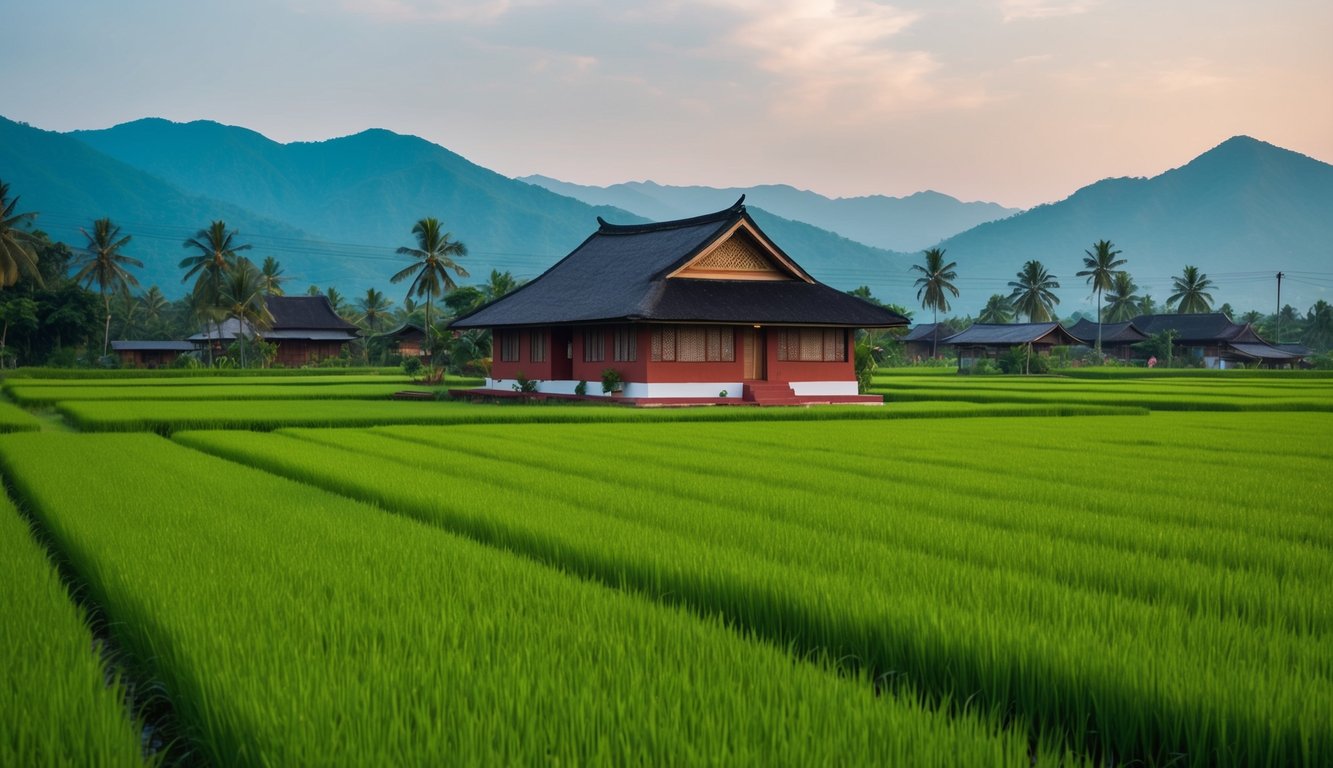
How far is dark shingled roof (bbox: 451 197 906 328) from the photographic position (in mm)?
31031

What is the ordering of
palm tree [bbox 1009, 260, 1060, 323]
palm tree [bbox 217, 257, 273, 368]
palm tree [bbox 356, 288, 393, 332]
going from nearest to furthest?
palm tree [bbox 217, 257, 273, 368] → palm tree [bbox 1009, 260, 1060, 323] → palm tree [bbox 356, 288, 393, 332]

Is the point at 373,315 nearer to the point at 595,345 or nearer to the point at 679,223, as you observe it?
the point at 679,223

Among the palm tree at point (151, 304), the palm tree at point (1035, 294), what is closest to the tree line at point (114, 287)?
the palm tree at point (151, 304)

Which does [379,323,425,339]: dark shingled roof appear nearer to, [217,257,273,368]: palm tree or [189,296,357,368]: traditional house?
[189,296,357,368]: traditional house

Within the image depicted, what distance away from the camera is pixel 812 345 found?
3403 centimetres

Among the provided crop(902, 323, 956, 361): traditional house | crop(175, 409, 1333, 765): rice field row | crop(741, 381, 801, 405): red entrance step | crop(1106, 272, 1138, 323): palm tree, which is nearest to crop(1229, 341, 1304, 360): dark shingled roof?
crop(1106, 272, 1138, 323): palm tree

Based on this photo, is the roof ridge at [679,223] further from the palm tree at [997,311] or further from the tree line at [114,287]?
the palm tree at [997,311]

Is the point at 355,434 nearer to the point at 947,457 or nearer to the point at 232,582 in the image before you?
the point at 947,457

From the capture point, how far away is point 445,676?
449 centimetres

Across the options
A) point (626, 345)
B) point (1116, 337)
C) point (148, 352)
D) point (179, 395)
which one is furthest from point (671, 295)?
point (1116, 337)

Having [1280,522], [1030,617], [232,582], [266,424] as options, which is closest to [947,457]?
[1280,522]

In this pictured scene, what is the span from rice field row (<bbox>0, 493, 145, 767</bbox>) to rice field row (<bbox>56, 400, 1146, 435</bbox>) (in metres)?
16.9

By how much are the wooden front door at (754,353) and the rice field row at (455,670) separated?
25291mm

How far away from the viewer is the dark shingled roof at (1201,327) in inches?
3317
